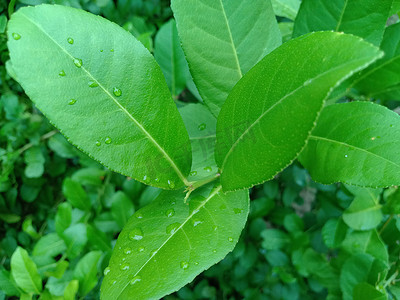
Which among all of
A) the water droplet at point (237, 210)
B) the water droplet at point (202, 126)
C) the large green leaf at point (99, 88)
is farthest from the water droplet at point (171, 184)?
the water droplet at point (202, 126)

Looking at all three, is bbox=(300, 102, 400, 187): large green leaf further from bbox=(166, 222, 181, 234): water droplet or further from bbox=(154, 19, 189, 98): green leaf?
bbox=(154, 19, 189, 98): green leaf

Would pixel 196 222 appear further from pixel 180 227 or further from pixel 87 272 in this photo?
pixel 87 272

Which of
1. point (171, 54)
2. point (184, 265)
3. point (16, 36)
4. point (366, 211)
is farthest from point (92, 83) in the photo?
point (366, 211)

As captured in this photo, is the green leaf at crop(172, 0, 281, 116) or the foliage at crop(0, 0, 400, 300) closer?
the foliage at crop(0, 0, 400, 300)

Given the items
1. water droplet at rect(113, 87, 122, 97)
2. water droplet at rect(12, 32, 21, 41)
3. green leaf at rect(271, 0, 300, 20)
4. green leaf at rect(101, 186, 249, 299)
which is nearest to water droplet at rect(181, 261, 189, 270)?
green leaf at rect(101, 186, 249, 299)

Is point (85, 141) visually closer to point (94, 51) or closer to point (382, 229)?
point (94, 51)

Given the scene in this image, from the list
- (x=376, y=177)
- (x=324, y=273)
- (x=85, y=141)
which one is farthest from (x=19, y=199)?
(x=376, y=177)
